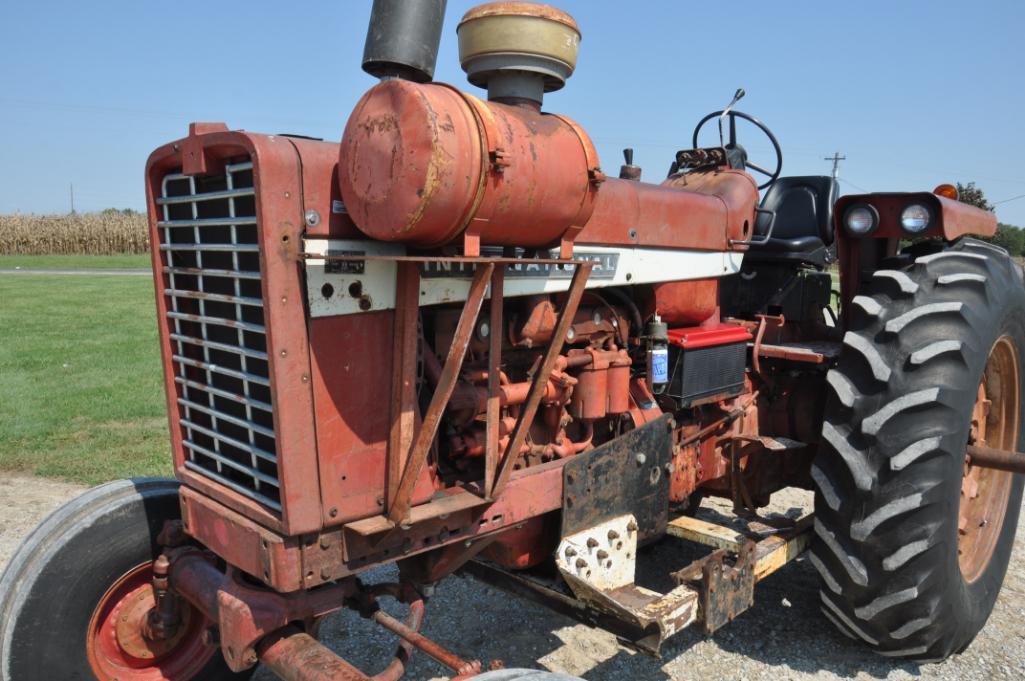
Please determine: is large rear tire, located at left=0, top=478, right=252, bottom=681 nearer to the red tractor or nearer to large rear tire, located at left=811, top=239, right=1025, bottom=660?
the red tractor

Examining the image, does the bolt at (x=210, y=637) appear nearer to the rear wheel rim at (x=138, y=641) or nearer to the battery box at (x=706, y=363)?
the rear wheel rim at (x=138, y=641)

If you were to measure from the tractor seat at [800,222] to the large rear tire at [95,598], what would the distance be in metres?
3.27

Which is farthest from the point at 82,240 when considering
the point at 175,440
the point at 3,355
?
the point at 175,440

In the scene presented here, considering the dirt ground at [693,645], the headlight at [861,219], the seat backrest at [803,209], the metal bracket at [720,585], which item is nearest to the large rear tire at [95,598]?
the dirt ground at [693,645]

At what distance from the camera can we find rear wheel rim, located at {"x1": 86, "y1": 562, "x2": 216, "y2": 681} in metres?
2.90

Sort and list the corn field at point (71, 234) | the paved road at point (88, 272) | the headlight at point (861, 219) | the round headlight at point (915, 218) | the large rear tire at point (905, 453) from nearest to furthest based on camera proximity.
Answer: the large rear tire at point (905, 453) → the round headlight at point (915, 218) → the headlight at point (861, 219) → the paved road at point (88, 272) → the corn field at point (71, 234)

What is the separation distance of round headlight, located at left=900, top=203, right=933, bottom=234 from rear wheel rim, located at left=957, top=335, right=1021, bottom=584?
59 cm

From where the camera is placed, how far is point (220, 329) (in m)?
2.44

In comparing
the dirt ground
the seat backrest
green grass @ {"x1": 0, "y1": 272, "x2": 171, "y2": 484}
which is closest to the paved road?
green grass @ {"x1": 0, "y1": 272, "x2": 171, "y2": 484}

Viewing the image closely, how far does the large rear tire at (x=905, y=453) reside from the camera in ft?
9.46

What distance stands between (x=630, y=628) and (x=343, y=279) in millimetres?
1462

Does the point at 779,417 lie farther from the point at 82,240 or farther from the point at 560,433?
the point at 82,240

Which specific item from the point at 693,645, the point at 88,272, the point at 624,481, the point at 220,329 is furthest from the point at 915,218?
the point at 88,272

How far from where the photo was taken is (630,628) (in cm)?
266
